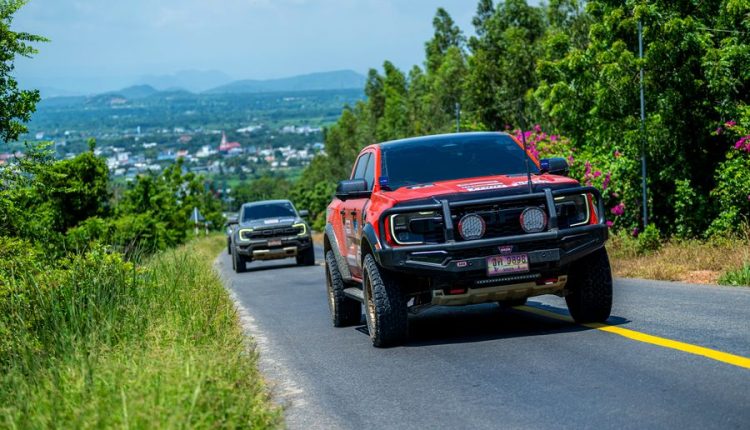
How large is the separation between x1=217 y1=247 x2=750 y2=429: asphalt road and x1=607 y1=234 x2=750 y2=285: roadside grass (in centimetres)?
172

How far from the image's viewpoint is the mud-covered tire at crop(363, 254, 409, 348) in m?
9.36

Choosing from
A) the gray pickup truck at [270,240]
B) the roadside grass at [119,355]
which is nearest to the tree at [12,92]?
the roadside grass at [119,355]

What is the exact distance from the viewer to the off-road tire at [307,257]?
27.6 metres

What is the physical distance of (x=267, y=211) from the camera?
93.1 feet

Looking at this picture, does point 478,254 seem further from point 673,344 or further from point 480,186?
point 673,344

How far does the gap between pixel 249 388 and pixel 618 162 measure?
15506 mm

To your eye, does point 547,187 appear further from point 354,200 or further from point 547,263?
point 354,200

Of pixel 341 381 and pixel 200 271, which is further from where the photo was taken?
pixel 200 271

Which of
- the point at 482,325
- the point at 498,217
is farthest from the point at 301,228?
the point at 498,217

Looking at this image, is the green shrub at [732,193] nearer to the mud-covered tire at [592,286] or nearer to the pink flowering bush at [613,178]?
the pink flowering bush at [613,178]

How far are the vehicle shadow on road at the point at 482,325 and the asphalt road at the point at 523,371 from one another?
20 mm

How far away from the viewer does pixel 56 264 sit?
1136 cm

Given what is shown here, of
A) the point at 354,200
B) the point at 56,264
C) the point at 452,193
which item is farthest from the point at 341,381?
the point at 56,264

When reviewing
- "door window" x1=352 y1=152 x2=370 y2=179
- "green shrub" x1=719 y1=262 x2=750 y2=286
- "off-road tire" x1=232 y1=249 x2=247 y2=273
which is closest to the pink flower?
"green shrub" x1=719 y1=262 x2=750 y2=286
